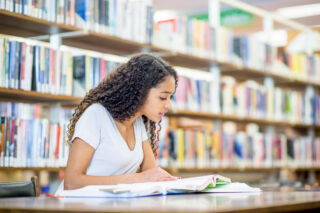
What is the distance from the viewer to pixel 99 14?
302cm

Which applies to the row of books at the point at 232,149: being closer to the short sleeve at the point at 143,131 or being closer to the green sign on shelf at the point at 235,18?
the short sleeve at the point at 143,131

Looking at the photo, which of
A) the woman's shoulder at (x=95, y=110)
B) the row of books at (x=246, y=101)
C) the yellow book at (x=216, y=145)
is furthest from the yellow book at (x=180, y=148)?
the woman's shoulder at (x=95, y=110)

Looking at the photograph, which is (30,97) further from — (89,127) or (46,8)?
(89,127)

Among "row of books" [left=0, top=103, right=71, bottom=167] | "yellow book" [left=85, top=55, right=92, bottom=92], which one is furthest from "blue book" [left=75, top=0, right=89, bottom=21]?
"row of books" [left=0, top=103, right=71, bottom=167]

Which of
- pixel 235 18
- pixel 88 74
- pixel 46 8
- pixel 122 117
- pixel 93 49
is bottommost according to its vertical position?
pixel 122 117

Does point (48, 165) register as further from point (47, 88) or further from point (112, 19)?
point (112, 19)

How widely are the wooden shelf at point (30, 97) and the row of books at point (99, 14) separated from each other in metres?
0.39

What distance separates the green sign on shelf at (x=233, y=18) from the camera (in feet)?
19.3

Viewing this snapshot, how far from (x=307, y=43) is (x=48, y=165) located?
3661mm

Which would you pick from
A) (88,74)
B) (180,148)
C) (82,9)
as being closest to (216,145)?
(180,148)

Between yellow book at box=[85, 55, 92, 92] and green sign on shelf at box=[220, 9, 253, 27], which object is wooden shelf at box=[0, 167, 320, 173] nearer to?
yellow book at box=[85, 55, 92, 92]

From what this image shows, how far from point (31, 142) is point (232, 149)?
1.90m

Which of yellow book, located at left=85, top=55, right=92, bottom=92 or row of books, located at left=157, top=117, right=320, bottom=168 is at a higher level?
yellow book, located at left=85, top=55, right=92, bottom=92

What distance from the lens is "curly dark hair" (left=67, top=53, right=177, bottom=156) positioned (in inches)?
79.3
